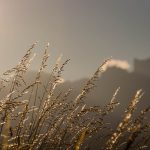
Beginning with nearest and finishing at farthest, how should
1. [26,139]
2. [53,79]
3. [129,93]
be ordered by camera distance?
[26,139], [53,79], [129,93]

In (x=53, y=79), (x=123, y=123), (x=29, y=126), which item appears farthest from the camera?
(x=53, y=79)

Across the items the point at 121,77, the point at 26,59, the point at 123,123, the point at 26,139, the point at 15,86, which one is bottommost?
the point at 123,123

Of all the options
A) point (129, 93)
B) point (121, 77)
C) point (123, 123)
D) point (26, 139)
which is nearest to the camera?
point (123, 123)

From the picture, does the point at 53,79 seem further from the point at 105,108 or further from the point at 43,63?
the point at 105,108

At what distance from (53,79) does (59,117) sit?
21.0 inches

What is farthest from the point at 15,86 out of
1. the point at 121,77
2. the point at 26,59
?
the point at 121,77

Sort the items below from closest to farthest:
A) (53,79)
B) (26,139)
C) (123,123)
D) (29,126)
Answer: (123,123), (26,139), (29,126), (53,79)

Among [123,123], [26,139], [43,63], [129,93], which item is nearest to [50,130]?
[26,139]

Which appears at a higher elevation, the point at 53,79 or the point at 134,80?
the point at 134,80

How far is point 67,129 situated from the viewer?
4.11 metres

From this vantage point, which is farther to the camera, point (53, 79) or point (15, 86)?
point (53, 79)

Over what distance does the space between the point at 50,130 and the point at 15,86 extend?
2.17 feet

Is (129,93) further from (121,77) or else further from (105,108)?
(105,108)

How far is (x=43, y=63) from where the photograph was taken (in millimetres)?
4590
